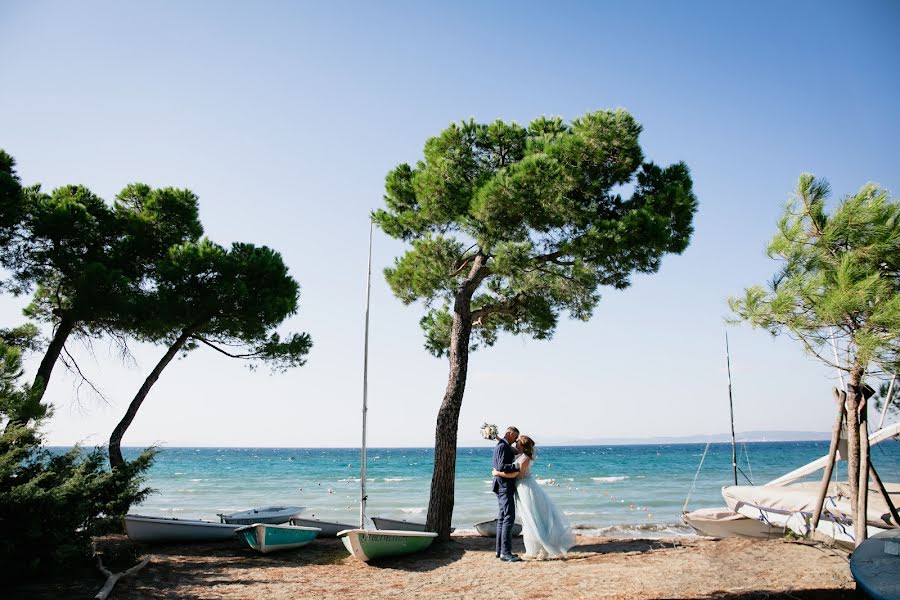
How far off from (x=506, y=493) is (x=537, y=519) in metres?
0.56

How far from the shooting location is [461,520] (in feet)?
52.0

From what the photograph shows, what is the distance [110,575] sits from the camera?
6336 millimetres

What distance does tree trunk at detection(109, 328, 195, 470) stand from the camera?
9875 mm

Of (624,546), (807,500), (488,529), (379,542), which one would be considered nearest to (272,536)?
(379,542)

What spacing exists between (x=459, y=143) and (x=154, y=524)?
7814 millimetres

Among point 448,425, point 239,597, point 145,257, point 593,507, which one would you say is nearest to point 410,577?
point 239,597

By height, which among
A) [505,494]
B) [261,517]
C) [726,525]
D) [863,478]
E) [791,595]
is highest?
[863,478]

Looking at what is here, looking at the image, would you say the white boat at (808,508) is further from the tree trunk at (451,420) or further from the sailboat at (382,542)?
the sailboat at (382,542)

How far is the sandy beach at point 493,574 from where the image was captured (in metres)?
5.77

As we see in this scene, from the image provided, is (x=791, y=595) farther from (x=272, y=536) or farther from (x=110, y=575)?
(x=110, y=575)

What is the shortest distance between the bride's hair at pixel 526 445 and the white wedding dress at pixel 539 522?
0.08 meters

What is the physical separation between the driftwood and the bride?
4649mm

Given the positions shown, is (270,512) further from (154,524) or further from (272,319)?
A: (272,319)

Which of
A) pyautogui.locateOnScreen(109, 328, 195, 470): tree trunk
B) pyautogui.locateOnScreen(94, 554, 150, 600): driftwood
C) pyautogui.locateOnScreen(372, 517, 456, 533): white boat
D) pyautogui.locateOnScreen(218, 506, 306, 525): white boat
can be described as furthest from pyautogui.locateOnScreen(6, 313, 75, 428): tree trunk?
pyautogui.locateOnScreen(372, 517, 456, 533): white boat
